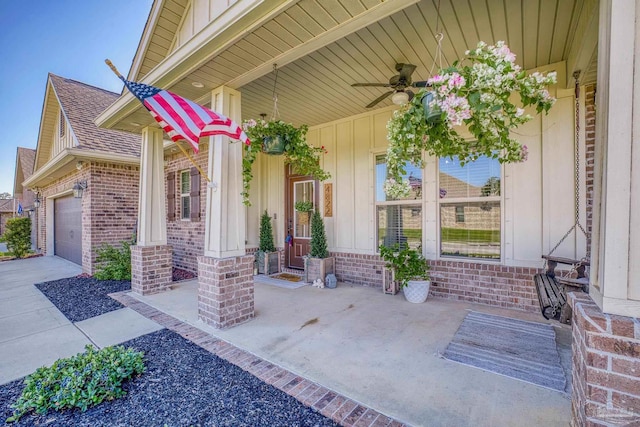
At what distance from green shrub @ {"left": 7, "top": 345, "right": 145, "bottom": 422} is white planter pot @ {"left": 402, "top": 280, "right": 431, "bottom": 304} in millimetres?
3367

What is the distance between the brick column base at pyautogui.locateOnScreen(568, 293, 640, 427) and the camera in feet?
3.88

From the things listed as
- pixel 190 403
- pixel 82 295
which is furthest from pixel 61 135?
pixel 190 403

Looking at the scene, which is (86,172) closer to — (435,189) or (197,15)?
(197,15)

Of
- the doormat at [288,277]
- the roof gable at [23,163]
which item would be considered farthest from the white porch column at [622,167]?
the roof gable at [23,163]

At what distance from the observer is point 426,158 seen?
4570mm

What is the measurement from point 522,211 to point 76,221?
10497mm

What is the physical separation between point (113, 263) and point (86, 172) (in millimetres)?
2438

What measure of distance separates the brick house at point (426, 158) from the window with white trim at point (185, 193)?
2.07m

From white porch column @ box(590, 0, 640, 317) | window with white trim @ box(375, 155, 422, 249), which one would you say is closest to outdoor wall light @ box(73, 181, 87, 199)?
window with white trim @ box(375, 155, 422, 249)

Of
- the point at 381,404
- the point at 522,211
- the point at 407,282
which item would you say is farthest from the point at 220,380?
the point at 522,211

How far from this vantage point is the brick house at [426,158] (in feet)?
4.10

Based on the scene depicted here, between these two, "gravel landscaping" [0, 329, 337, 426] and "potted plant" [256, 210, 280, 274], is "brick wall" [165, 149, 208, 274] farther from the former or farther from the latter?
"gravel landscaping" [0, 329, 337, 426]

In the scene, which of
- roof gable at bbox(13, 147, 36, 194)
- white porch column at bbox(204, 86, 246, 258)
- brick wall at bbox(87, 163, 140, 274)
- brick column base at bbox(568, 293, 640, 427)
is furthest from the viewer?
roof gable at bbox(13, 147, 36, 194)

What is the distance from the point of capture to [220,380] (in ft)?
7.43
